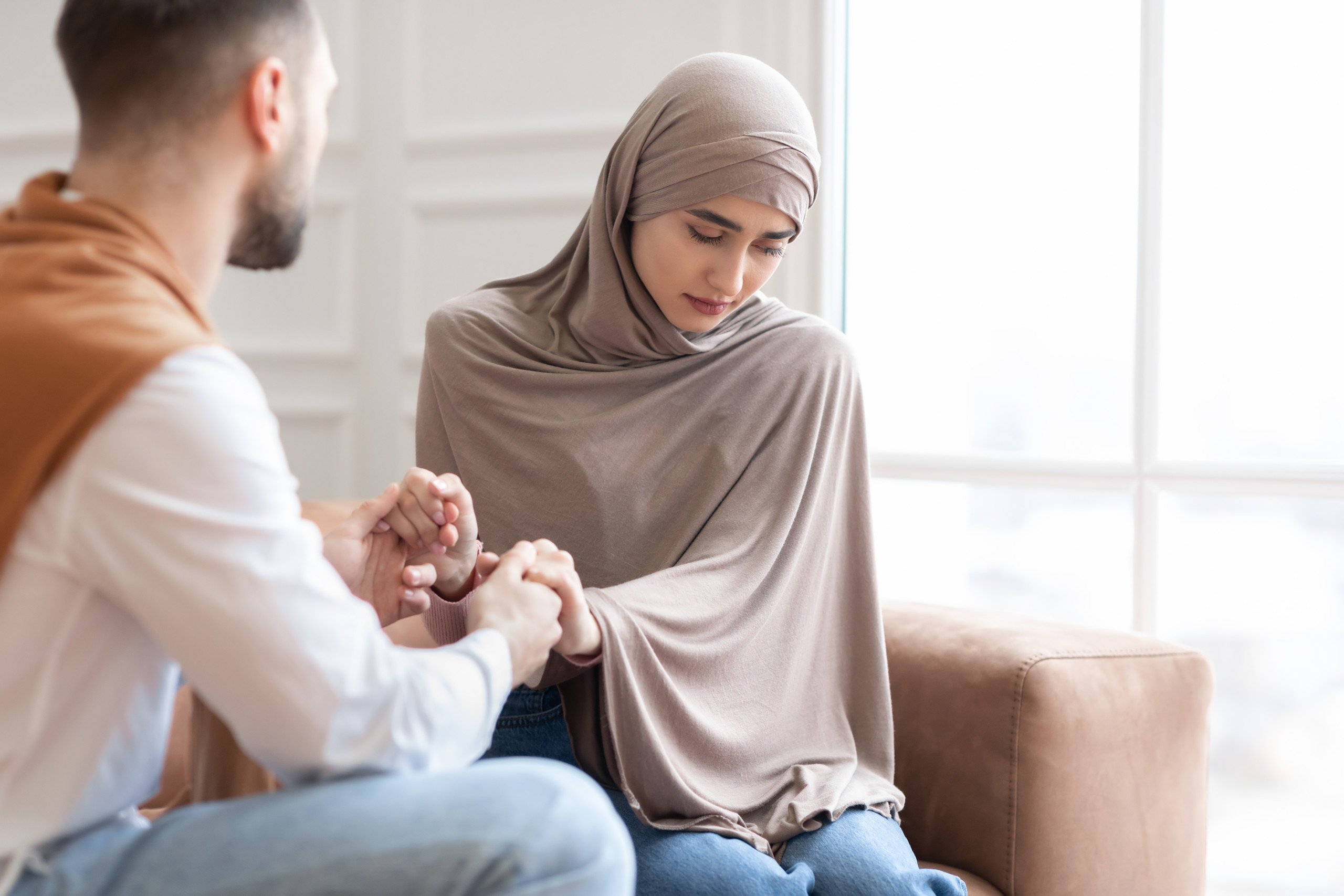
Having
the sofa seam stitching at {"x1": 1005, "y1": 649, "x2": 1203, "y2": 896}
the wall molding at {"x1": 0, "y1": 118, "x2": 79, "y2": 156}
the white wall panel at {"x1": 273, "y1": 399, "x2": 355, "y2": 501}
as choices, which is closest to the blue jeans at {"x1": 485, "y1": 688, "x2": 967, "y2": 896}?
the sofa seam stitching at {"x1": 1005, "y1": 649, "x2": 1203, "y2": 896}

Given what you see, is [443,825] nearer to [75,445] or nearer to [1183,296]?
[75,445]

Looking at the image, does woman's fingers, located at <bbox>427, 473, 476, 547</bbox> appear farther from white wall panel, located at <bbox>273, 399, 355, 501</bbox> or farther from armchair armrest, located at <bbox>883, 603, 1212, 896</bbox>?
white wall panel, located at <bbox>273, 399, 355, 501</bbox>

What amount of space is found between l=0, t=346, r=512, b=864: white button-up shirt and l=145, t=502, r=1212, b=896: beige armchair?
703 millimetres

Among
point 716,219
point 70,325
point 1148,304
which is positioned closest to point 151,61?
point 70,325

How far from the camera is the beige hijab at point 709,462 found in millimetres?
1386

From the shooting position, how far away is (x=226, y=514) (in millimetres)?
736

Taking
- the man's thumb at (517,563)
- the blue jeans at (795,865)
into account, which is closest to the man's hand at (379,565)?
the man's thumb at (517,563)

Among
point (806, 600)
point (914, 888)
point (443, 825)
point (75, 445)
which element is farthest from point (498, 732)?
point (75, 445)

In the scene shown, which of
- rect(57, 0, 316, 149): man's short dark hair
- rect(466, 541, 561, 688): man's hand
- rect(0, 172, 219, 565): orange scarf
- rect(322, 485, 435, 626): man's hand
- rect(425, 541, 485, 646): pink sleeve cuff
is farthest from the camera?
rect(425, 541, 485, 646): pink sleeve cuff

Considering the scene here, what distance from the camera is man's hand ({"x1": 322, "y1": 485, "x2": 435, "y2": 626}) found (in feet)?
4.12

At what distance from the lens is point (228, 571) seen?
729 millimetres

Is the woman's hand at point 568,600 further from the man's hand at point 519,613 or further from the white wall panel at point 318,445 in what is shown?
the white wall panel at point 318,445

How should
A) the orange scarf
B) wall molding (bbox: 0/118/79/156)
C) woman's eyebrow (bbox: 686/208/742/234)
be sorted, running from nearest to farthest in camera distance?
the orange scarf
woman's eyebrow (bbox: 686/208/742/234)
wall molding (bbox: 0/118/79/156)

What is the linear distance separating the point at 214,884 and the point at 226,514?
24 cm
